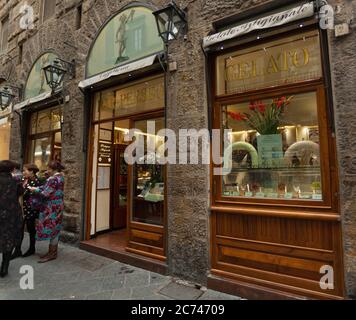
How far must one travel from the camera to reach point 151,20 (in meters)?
4.84

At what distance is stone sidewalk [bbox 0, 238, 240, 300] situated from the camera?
139 inches

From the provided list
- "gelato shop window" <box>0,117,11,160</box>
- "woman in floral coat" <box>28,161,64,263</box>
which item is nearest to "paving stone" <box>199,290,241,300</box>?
"woman in floral coat" <box>28,161,64,263</box>

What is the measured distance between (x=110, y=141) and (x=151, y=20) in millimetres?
2991

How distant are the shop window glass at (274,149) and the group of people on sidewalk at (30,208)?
3099mm

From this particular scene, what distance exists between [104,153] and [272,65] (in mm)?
4260

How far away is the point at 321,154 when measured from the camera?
3.24m

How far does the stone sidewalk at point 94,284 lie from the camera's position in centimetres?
353

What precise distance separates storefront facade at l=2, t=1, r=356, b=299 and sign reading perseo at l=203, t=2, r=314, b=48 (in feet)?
0.16

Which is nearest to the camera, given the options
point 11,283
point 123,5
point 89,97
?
point 11,283

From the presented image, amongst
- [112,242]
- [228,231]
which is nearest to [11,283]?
[112,242]

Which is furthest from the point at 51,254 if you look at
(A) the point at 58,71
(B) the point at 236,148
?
(A) the point at 58,71

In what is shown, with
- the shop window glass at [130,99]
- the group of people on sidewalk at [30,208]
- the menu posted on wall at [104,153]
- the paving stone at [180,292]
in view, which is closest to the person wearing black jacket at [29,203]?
the group of people on sidewalk at [30,208]

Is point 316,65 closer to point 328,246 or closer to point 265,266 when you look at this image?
point 328,246

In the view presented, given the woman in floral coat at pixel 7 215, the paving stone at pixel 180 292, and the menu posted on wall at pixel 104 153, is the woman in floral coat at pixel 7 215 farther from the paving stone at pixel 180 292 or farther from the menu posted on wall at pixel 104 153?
the paving stone at pixel 180 292
